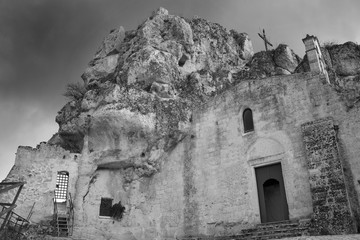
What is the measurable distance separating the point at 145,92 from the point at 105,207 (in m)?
6.57

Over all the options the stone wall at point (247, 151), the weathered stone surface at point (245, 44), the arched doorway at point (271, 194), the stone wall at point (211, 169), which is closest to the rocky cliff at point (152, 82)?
the stone wall at point (211, 169)

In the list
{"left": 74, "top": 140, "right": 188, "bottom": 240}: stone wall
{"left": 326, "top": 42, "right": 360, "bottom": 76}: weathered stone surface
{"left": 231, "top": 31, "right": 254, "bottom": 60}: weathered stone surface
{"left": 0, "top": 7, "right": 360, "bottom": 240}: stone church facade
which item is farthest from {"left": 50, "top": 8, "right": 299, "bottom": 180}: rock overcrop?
{"left": 326, "top": 42, "right": 360, "bottom": 76}: weathered stone surface

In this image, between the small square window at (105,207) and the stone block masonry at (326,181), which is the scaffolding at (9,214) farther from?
the stone block masonry at (326,181)

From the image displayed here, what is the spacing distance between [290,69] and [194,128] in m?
12.9

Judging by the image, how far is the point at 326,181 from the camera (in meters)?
14.1

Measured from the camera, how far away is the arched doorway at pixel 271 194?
52.1 feet

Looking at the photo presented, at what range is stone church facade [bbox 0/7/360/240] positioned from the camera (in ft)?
48.0

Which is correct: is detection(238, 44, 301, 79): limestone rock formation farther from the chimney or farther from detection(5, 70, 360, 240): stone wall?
detection(5, 70, 360, 240): stone wall

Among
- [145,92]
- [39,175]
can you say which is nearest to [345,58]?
[145,92]

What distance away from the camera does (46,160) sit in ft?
61.8

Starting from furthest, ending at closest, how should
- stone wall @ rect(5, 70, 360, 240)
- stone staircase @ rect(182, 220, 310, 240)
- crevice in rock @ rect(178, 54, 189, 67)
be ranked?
crevice in rock @ rect(178, 54, 189, 67)
stone wall @ rect(5, 70, 360, 240)
stone staircase @ rect(182, 220, 310, 240)

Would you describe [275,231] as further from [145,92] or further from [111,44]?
[111,44]

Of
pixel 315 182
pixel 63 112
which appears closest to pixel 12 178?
pixel 63 112

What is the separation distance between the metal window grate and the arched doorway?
981 centimetres
